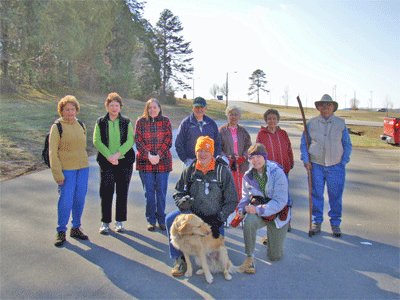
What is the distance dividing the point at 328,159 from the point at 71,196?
3701mm

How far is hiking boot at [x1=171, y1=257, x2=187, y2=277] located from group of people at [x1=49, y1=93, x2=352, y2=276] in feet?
0.19

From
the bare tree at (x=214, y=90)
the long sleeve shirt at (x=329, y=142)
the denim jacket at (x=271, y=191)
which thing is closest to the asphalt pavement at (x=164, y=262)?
the denim jacket at (x=271, y=191)

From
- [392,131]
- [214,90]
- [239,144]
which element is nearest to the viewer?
[239,144]

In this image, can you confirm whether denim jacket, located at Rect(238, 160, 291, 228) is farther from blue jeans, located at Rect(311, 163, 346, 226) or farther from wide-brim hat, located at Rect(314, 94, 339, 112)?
wide-brim hat, located at Rect(314, 94, 339, 112)

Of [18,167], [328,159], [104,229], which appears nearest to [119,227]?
[104,229]

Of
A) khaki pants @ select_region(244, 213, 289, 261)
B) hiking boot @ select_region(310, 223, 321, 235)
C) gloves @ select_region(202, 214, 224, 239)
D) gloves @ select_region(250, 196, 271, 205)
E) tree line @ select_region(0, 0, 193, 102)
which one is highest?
tree line @ select_region(0, 0, 193, 102)

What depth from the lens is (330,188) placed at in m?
4.69

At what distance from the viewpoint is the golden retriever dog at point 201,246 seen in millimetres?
3123

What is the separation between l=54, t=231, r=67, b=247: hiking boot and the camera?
411 cm

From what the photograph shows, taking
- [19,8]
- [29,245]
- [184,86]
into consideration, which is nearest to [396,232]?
[29,245]

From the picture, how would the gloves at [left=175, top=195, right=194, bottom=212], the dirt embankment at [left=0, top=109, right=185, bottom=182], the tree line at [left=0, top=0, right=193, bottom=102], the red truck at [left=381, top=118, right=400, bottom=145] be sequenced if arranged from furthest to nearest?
the tree line at [left=0, top=0, right=193, bottom=102] < the red truck at [left=381, top=118, right=400, bottom=145] < the dirt embankment at [left=0, top=109, right=185, bottom=182] < the gloves at [left=175, top=195, right=194, bottom=212]

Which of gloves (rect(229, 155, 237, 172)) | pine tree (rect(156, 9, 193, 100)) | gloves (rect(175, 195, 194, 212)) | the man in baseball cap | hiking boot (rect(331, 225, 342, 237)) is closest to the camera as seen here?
gloves (rect(175, 195, 194, 212))

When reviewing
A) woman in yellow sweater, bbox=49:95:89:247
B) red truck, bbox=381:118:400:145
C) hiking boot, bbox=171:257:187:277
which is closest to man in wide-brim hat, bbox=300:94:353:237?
hiking boot, bbox=171:257:187:277

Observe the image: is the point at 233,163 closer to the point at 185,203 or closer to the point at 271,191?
the point at 271,191
